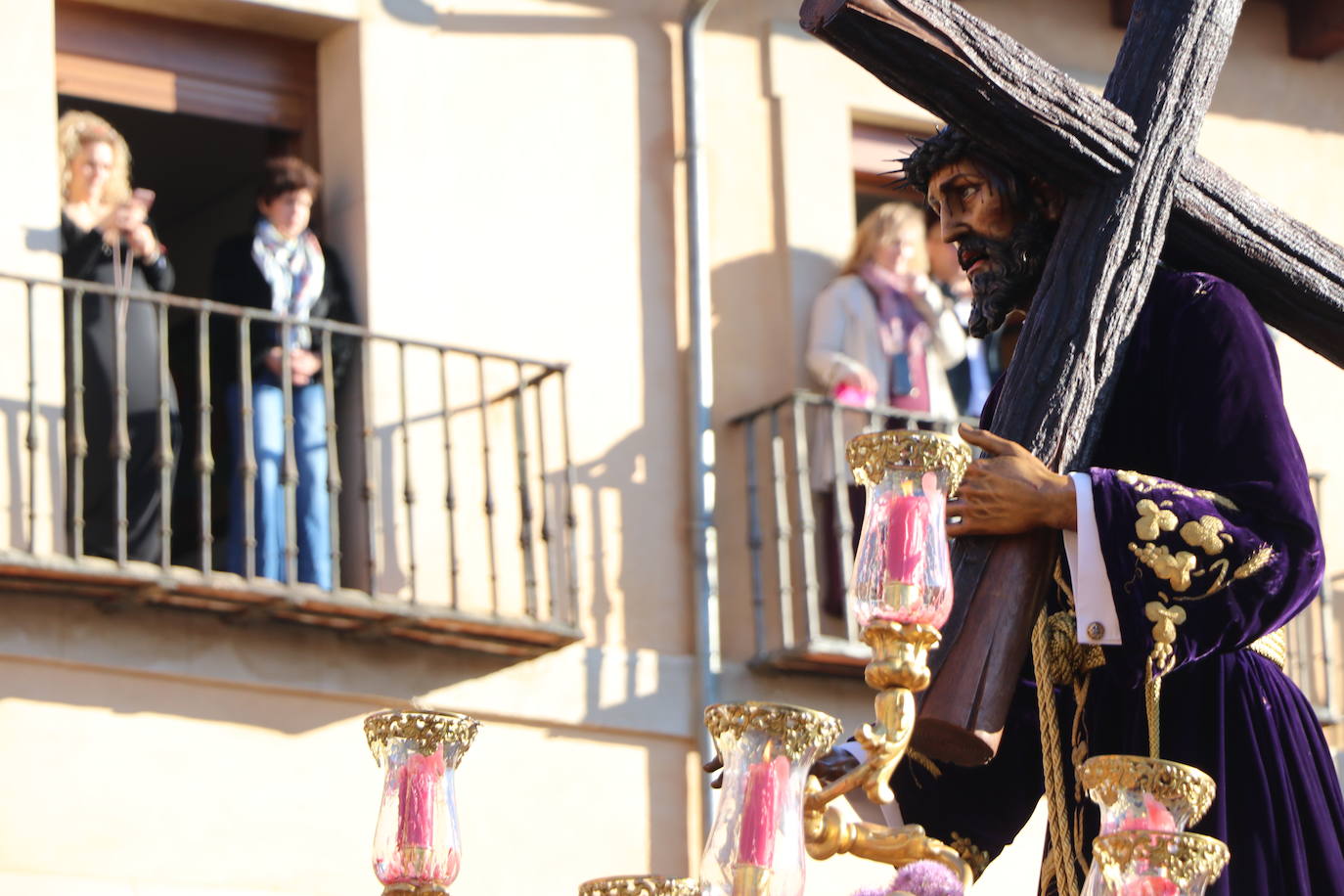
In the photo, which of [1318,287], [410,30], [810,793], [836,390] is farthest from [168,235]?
[810,793]

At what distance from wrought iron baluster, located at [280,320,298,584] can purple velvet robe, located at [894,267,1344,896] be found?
5.56 m

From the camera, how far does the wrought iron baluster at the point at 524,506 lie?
11.1 meters

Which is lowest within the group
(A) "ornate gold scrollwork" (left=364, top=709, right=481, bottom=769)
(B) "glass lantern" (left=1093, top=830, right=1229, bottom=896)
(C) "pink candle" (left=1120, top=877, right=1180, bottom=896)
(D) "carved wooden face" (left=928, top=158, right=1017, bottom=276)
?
(C) "pink candle" (left=1120, top=877, right=1180, bottom=896)

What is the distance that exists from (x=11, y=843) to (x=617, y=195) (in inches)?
125

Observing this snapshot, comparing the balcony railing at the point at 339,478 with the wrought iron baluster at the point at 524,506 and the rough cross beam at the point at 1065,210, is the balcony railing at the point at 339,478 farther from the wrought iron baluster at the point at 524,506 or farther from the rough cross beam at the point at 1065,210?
the rough cross beam at the point at 1065,210

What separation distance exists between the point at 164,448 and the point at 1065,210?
5.46 metres

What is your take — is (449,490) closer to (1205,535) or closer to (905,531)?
(1205,535)

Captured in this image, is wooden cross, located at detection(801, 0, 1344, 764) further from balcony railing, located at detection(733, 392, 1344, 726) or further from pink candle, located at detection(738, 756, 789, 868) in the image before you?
balcony railing, located at detection(733, 392, 1344, 726)

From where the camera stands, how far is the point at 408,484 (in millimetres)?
10938

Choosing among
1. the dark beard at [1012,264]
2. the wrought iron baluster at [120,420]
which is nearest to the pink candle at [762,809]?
the dark beard at [1012,264]

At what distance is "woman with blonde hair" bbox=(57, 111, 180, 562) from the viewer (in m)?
10.4

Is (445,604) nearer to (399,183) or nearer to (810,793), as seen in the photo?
(399,183)

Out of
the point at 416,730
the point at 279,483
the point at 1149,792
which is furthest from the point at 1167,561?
the point at 279,483

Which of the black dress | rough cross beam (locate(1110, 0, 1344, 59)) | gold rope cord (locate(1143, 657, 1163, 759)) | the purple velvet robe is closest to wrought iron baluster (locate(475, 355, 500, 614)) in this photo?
the black dress
